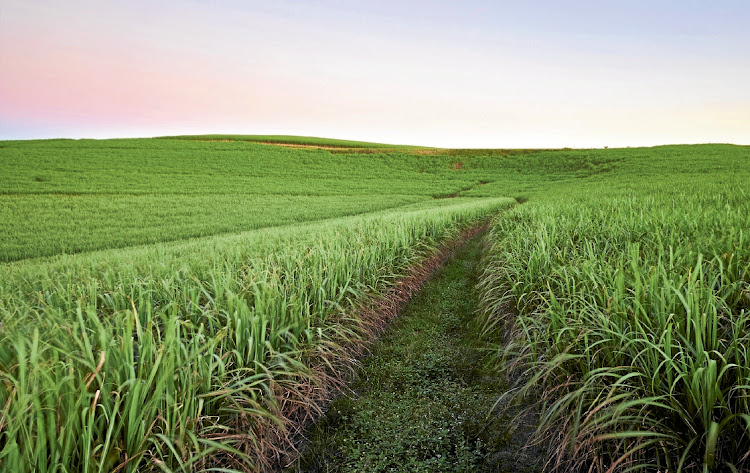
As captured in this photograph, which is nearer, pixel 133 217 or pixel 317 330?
pixel 317 330

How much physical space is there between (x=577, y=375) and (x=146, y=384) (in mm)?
2338

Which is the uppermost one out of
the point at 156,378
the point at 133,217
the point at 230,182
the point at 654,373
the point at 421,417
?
the point at 230,182

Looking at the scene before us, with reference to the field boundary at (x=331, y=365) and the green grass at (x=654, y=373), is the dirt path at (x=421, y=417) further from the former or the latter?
the green grass at (x=654, y=373)

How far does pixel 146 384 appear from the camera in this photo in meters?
1.63

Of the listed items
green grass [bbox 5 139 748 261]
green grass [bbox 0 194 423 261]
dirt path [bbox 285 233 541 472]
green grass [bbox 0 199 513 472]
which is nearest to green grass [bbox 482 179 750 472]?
dirt path [bbox 285 233 541 472]

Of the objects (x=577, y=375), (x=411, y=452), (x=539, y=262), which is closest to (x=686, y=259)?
(x=539, y=262)

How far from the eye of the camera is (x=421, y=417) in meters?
2.68

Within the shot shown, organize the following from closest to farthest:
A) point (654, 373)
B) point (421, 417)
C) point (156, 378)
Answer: point (654, 373)
point (156, 378)
point (421, 417)

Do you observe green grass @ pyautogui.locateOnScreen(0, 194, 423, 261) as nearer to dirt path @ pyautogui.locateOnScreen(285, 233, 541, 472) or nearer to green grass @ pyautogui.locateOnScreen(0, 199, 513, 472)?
green grass @ pyautogui.locateOnScreen(0, 199, 513, 472)

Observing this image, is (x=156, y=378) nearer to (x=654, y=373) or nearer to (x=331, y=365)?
(x=331, y=365)

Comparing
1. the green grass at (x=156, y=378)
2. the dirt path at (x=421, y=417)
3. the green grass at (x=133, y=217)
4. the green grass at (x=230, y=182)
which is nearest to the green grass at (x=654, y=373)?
the dirt path at (x=421, y=417)

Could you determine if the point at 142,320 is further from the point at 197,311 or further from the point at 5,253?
the point at 5,253

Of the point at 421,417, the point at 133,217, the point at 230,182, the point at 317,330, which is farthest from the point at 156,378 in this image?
the point at 230,182

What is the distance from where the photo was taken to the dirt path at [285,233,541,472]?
225 cm
